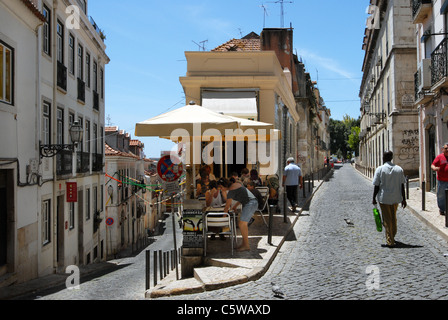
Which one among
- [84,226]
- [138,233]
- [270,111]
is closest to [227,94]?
[270,111]

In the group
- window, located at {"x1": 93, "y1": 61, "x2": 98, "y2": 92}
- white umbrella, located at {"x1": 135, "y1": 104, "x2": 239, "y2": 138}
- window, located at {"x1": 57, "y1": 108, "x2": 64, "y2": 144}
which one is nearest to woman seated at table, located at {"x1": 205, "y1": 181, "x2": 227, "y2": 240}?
white umbrella, located at {"x1": 135, "y1": 104, "x2": 239, "y2": 138}

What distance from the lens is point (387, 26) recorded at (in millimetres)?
28969

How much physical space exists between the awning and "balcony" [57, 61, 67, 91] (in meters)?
4.86

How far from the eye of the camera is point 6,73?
36.6 feet

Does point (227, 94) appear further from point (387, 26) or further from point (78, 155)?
point (387, 26)

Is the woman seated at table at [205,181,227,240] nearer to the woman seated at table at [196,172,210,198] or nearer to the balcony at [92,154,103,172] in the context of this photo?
the woman seated at table at [196,172,210,198]

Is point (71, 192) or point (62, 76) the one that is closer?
point (62, 76)

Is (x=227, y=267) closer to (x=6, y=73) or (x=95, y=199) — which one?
(x=6, y=73)

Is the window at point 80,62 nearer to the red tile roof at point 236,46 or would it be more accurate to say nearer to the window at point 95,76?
the window at point 95,76

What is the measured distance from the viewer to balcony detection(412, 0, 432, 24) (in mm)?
17839

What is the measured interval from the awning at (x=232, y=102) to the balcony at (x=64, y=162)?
199 inches

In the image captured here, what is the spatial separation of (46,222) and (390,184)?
10.8 meters

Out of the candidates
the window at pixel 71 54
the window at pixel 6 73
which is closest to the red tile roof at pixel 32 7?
the window at pixel 6 73

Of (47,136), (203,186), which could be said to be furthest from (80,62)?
(203,186)
